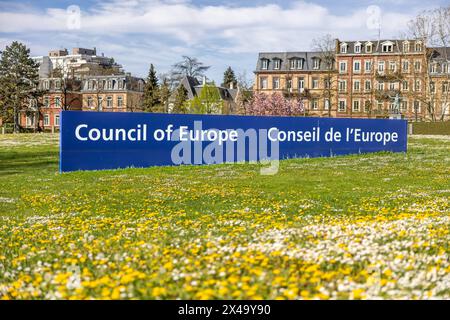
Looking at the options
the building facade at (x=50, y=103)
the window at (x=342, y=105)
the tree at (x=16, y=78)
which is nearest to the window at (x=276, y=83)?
the window at (x=342, y=105)

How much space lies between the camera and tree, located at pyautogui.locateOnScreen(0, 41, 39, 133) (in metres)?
83.8

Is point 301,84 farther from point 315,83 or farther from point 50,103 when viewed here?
point 50,103

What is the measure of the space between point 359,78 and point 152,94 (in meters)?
37.7

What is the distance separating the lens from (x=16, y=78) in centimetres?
8588

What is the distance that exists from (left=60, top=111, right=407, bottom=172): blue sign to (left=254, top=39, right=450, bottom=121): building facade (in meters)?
54.2

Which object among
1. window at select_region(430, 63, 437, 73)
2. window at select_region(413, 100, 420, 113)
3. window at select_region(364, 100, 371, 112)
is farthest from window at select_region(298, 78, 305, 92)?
window at select_region(430, 63, 437, 73)

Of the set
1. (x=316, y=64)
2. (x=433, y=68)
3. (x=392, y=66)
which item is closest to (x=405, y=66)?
(x=392, y=66)

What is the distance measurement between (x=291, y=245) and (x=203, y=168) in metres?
18.9

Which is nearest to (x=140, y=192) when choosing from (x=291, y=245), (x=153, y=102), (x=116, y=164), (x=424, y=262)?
(x=116, y=164)


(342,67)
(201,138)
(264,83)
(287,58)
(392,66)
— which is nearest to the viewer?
(201,138)

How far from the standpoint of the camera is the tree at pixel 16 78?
83.8 meters

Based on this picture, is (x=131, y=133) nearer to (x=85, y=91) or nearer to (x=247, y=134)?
(x=247, y=134)

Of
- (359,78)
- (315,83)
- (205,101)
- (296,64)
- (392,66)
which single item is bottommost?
(205,101)

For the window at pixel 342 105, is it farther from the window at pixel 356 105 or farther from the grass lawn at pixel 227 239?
the grass lawn at pixel 227 239
